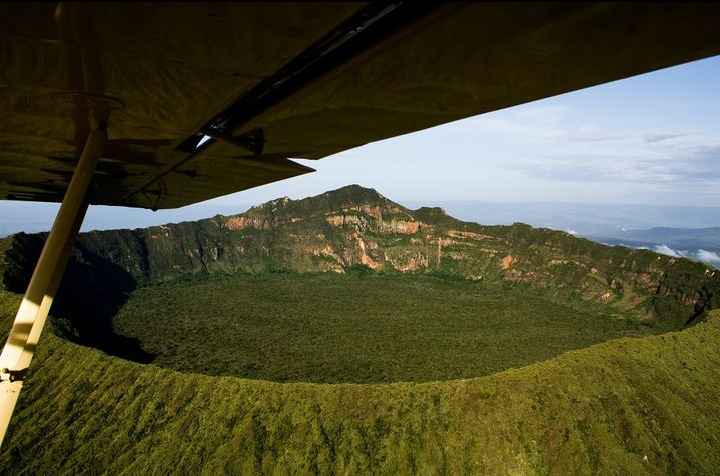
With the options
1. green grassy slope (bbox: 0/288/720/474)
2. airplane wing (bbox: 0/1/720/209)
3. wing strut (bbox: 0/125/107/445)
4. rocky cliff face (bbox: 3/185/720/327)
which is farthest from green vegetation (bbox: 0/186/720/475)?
airplane wing (bbox: 0/1/720/209)

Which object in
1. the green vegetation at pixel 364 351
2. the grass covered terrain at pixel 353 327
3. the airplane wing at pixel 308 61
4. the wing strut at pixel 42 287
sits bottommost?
the grass covered terrain at pixel 353 327

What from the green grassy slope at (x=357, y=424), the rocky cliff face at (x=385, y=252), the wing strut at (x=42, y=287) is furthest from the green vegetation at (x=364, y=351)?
the wing strut at (x=42, y=287)

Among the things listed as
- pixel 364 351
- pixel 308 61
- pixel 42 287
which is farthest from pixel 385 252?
pixel 308 61

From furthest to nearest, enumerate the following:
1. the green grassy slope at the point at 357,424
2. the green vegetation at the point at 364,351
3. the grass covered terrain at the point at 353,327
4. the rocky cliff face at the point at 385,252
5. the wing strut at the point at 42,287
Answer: the rocky cliff face at the point at 385,252
the grass covered terrain at the point at 353,327
the green vegetation at the point at 364,351
the green grassy slope at the point at 357,424
the wing strut at the point at 42,287

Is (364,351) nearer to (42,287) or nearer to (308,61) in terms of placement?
(42,287)

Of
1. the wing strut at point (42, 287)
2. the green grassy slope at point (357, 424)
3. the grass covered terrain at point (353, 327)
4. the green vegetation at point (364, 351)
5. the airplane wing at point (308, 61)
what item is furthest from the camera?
the grass covered terrain at point (353, 327)

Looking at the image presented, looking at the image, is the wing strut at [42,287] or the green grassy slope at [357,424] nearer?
the wing strut at [42,287]

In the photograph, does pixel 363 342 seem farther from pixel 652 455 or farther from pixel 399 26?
pixel 399 26

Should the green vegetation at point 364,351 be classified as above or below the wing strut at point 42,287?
below

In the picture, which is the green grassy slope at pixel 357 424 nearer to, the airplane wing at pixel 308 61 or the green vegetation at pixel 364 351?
the green vegetation at pixel 364 351
